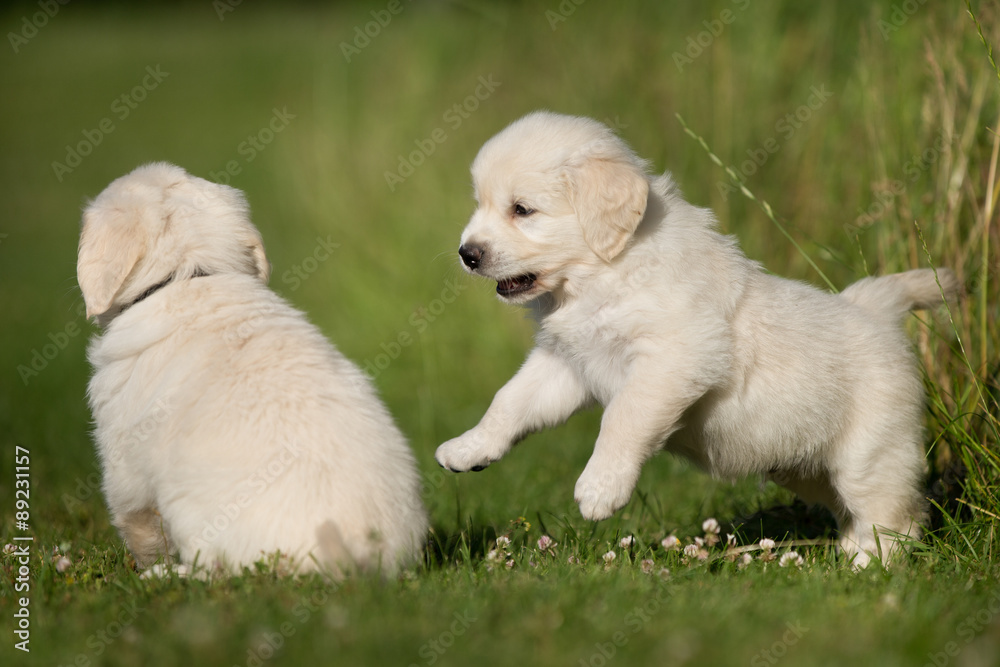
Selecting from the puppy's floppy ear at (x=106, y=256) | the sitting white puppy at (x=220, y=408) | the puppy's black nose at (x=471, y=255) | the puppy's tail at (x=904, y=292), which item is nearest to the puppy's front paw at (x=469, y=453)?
the sitting white puppy at (x=220, y=408)

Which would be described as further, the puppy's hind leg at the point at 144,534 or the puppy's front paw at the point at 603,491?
the puppy's hind leg at the point at 144,534

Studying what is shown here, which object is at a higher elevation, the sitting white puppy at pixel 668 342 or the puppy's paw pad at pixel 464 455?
the sitting white puppy at pixel 668 342

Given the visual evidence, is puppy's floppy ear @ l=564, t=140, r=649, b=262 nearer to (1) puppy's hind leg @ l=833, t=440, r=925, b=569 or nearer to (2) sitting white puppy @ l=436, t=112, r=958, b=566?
(2) sitting white puppy @ l=436, t=112, r=958, b=566

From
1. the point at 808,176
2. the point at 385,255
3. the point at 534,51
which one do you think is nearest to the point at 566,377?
the point at 808,176

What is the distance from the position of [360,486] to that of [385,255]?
22.6 feet

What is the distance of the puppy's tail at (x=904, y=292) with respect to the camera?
4180 mm

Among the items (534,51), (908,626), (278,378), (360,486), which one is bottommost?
(908,626)

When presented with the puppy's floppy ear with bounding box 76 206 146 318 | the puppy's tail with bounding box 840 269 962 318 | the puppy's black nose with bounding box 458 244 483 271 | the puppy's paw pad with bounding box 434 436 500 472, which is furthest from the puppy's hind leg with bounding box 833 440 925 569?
the puppy's floppy ear with bounding box 76 206 146 318

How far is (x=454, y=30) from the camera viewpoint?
995 centimetres

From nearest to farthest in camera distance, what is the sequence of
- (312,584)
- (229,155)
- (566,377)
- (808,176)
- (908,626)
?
(908,626) → (312,584) → (566,377) → (808,176) → (229,155)

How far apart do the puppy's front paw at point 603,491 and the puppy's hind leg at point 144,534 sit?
4.98 feet

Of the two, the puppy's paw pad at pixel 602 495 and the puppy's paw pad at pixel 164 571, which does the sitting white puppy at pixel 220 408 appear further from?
the puppy's paw pad at pixel 602 495

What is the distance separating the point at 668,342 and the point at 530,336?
4.96 m

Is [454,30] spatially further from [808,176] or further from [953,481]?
[953,481]
